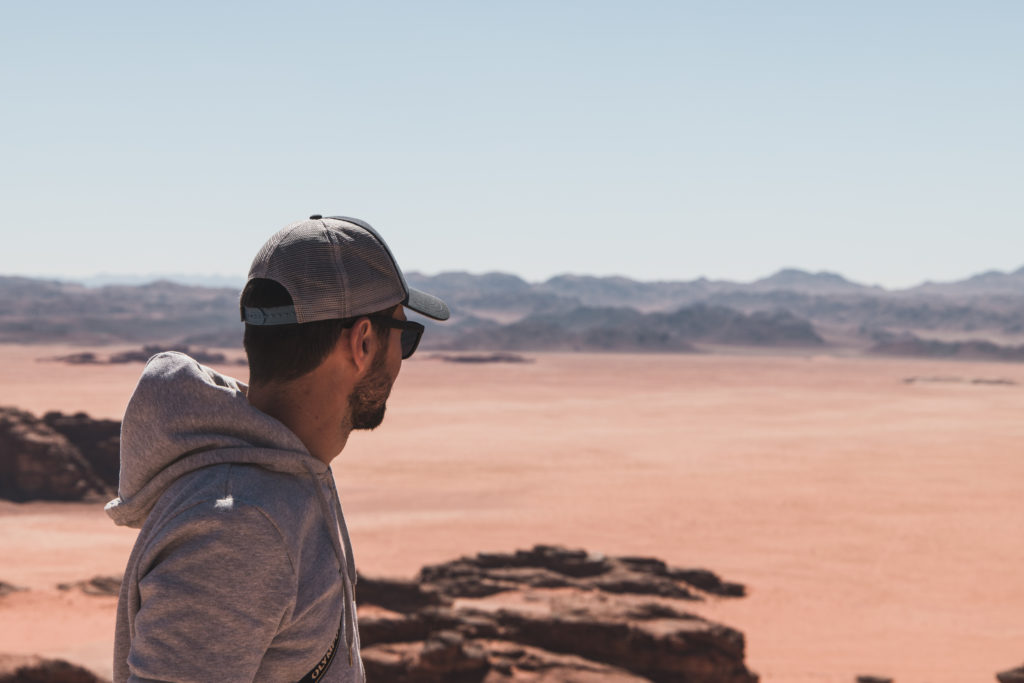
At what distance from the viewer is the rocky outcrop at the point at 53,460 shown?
1831 cm

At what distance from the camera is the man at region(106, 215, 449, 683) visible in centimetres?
122

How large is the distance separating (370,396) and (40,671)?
19.4 ft

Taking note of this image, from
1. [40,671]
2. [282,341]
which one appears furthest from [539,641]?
[282,341]

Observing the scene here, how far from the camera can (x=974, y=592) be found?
13180 millimetres

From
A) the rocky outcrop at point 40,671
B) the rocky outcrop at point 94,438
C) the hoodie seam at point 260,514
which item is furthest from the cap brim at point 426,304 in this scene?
the rocky outcrop at point 94,438

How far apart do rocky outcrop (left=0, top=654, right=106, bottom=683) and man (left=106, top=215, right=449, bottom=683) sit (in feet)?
18.6

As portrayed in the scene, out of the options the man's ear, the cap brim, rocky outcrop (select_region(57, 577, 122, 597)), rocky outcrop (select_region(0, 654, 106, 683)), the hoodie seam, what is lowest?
rocky outcrop (select_region(57, 577, 122, 597))

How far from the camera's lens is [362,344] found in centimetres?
149

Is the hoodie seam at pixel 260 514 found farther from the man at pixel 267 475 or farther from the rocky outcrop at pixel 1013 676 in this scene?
the rocky outcrop at pixel 1013 676

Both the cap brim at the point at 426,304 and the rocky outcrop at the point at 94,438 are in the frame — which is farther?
the rocky outcrop at the point at 94,438

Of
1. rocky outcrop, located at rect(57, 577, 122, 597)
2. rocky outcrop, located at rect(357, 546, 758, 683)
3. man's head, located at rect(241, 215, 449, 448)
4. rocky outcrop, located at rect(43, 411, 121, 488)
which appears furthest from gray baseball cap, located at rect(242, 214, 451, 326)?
rocky outcrop, located at rect(43, 411, 121, 488)

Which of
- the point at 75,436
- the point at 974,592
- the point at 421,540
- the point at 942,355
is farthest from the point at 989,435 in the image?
the point at 942,355

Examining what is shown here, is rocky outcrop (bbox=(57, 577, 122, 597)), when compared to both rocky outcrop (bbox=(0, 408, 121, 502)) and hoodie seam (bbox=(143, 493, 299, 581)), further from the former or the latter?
hoodie seam (bbox=(143, 493, 299, 581))

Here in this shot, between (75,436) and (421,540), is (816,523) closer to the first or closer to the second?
(421,540)
